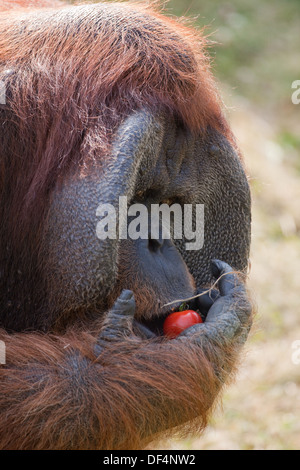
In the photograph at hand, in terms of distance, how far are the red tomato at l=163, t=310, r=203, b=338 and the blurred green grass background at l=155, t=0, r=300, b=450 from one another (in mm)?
432

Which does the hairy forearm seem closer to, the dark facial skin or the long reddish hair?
the dark facial skin

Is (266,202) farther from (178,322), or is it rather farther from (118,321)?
(118,321)

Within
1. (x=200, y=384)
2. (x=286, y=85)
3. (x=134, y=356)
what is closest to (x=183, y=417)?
(x=200, y=384)

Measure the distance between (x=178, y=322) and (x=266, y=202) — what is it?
3.28 m

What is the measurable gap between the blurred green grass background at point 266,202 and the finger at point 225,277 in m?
0.29

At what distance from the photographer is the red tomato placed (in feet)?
6.52

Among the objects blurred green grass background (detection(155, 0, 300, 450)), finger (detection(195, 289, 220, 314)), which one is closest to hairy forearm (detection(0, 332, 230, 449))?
finger (detection(195, 289, 220, 314))

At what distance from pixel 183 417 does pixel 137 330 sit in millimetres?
269

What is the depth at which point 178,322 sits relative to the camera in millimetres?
1991

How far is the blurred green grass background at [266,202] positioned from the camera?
318 cm

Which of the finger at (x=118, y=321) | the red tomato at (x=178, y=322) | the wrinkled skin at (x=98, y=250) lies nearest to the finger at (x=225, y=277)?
the wrinkled skin at (x=98, y=250)

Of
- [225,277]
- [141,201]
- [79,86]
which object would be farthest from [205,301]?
[79,86]

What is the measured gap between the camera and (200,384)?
6.25 ft

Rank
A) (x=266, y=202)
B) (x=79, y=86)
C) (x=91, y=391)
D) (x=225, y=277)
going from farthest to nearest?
(x=266, y=202) < (x=225, y=277) < (x=79, y=86) < (x=91, y=391)
